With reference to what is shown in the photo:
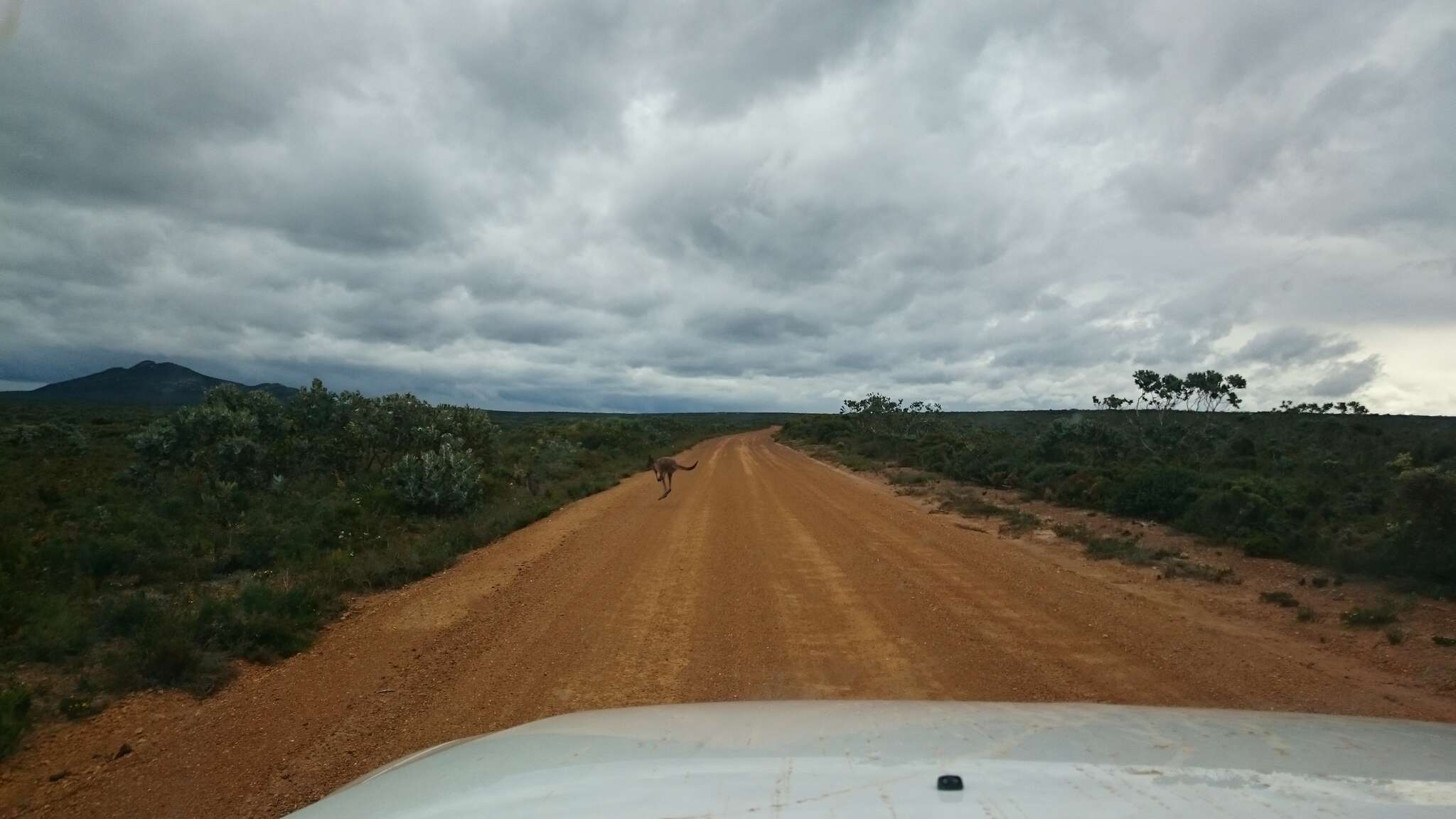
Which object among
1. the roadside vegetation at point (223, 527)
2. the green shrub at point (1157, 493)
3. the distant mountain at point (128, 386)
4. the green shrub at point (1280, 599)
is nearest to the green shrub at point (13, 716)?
the roadside vegetation at point (223, 527)

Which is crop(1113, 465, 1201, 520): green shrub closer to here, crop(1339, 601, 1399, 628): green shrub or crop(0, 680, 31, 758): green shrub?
crop(1339, 601, 1399, 628): green shrub

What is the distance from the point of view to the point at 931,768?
2.70 metres

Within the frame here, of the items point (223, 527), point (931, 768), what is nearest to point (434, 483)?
point (223, 527)

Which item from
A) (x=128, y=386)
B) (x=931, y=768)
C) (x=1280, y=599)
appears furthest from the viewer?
(x=128, y=386)

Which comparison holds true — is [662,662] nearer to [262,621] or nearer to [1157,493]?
[262,621]

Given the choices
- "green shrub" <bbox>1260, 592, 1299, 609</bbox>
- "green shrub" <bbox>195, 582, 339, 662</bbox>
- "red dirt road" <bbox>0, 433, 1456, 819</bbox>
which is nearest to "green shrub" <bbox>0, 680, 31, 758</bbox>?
"red dirt road" <bbox>0, 433, 1456, 819</bbox>

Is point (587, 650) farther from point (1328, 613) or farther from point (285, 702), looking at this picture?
point (1328, 613)

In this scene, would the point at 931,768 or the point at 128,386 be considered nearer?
the point at 931,768

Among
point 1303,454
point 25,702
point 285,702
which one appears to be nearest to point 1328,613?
point 285,702

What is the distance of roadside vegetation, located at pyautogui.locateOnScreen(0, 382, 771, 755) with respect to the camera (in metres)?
7.01

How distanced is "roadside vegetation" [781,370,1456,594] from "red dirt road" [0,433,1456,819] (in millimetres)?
2820

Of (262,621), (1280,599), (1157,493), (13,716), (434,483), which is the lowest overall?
(13,716)

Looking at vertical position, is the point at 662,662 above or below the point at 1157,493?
below

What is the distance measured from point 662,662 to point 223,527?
10089mm
